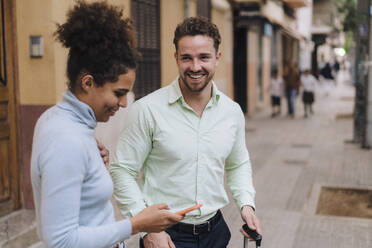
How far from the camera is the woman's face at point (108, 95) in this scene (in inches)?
72.5

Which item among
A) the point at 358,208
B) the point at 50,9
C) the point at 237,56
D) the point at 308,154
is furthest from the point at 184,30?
the point at 237,56

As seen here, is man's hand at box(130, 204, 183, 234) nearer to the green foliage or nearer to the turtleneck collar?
the turtleneck collar

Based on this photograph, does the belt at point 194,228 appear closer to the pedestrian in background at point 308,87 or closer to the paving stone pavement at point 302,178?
the paving stone pavement at point 302,178

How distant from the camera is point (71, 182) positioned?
5.44 feet

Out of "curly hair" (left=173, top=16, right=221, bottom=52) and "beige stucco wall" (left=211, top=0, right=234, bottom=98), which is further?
"beige stucco wall" (left=211, top=0, right=234, bottom=98)

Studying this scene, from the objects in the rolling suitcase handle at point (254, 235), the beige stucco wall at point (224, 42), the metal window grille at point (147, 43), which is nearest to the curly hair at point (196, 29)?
the rolling suitcase handle at point (254, 235)

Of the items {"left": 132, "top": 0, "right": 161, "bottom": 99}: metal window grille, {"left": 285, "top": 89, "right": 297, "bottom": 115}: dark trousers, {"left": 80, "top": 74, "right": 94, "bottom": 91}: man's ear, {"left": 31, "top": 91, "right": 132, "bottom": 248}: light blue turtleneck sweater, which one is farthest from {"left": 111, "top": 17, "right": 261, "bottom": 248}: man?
{"left": 285, "top": 89, "right": 297, "bottom": 115}: dark trousers

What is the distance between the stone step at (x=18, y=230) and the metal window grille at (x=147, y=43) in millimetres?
3527

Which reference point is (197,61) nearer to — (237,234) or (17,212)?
(237,234)

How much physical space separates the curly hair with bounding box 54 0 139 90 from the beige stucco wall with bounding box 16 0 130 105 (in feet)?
12.8

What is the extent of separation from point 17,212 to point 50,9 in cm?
228

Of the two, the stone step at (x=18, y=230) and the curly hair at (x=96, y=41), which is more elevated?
the curly hair at (x=96, y=41)

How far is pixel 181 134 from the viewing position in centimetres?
253

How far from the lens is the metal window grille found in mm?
8523
